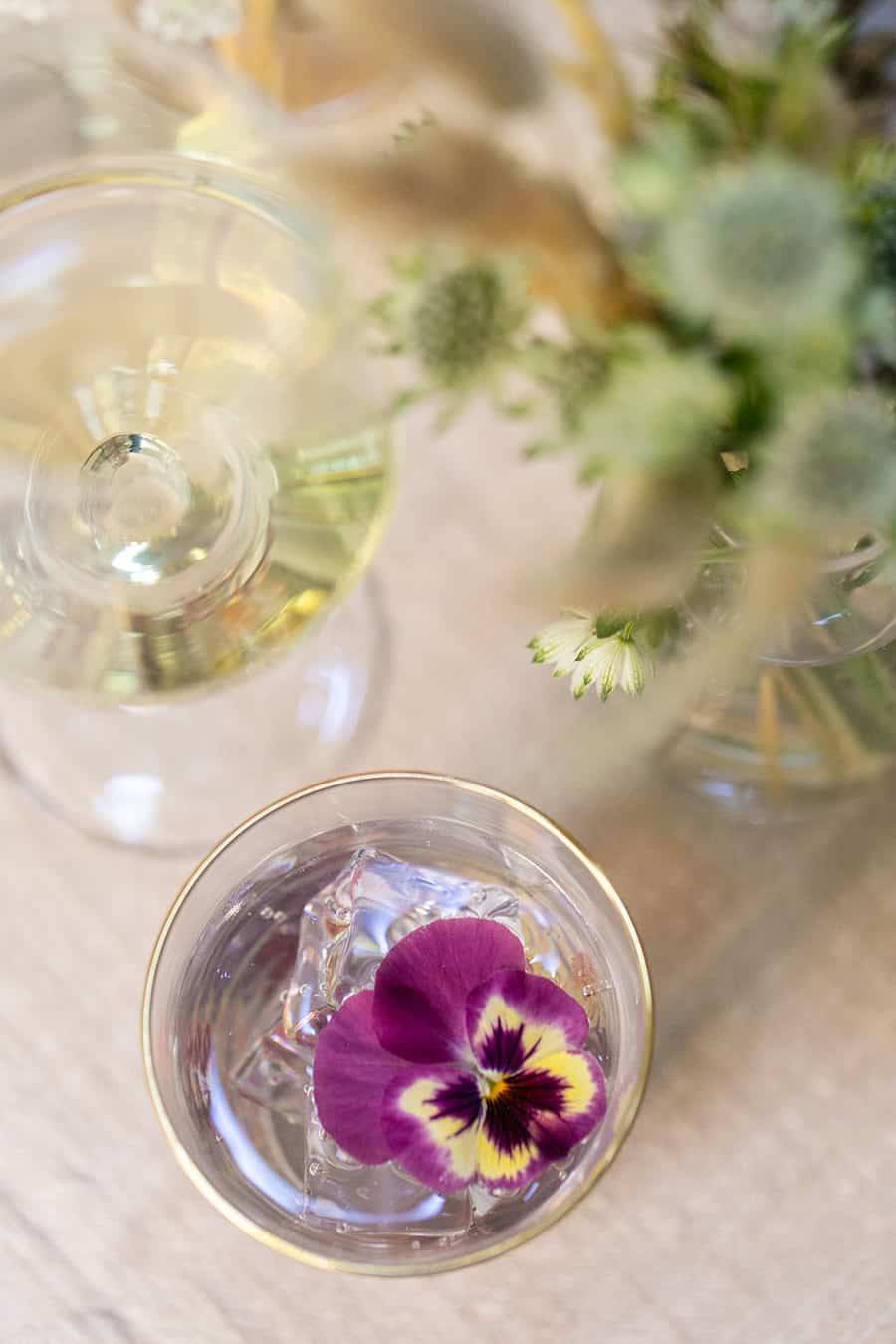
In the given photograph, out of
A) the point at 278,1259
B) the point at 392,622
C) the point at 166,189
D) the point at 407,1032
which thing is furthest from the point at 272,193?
the point at 278,1259

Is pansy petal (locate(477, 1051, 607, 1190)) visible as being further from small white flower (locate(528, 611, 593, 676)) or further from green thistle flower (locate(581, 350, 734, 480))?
green thistle flower (locate(581, 350, 734, 480))

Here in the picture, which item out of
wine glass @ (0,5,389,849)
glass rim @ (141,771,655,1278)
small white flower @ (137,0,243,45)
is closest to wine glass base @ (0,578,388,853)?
wine glass @ (0,5,389,849)

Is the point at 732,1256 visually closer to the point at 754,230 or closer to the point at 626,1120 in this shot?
the point at 626,1120

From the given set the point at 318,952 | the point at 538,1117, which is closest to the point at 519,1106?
the point at 538,1117

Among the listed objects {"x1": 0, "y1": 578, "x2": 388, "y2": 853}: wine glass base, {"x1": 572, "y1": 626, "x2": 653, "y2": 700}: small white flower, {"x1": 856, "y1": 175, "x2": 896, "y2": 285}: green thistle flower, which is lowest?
{"x1": 0, "y1": 578, "x2": 388, "y2": 853}: wine glass base

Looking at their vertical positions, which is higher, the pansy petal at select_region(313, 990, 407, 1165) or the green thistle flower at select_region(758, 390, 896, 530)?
the green thistle flower at select_region(758, 390, 896, 530)

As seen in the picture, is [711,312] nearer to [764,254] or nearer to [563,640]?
[764,254]
